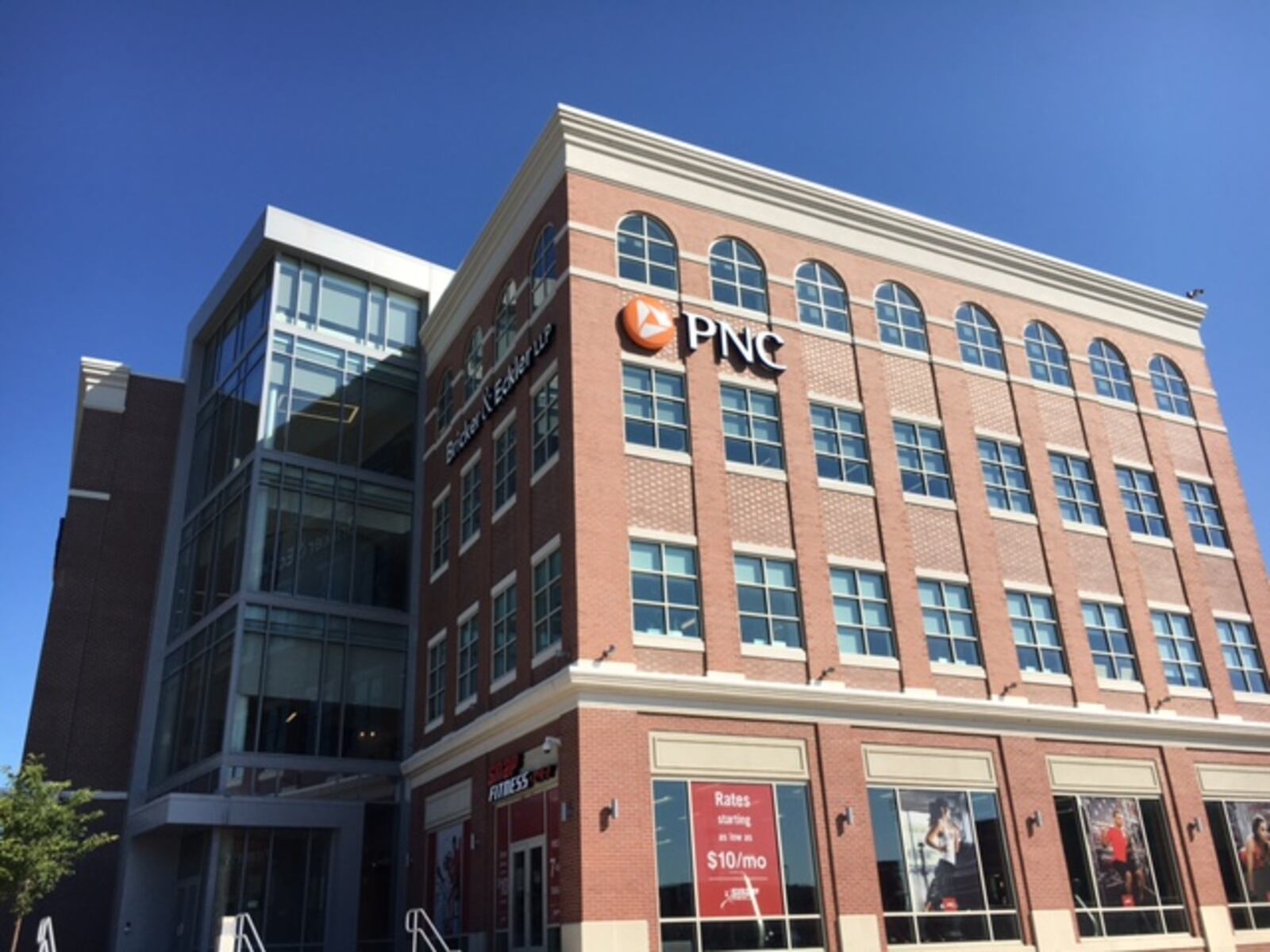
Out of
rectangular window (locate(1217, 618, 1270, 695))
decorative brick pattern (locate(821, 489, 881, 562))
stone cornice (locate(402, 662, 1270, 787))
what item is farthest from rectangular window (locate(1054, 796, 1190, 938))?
decorative brick pattern (locate(821, 489, 881, 562))

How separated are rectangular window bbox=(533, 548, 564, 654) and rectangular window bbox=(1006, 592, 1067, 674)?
1049cm

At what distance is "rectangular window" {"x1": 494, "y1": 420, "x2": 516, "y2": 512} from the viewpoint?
78.9ft

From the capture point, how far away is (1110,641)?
25047mm

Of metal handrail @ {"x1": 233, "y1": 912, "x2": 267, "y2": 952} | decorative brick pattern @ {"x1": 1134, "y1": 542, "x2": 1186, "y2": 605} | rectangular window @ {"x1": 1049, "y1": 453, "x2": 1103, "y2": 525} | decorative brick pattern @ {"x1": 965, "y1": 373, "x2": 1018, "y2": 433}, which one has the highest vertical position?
decorative brick pattern @ {"x1": 965, "y1": 373, "x2": 1018, "y2": 433}

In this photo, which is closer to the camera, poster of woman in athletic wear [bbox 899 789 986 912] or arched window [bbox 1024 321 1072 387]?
poster of woman in athletic wear [bbox 899 789 986 912]

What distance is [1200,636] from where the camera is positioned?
86.7 feet

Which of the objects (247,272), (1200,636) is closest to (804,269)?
(1200,636)

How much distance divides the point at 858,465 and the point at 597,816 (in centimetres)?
1021

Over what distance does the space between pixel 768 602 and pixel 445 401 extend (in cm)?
1294

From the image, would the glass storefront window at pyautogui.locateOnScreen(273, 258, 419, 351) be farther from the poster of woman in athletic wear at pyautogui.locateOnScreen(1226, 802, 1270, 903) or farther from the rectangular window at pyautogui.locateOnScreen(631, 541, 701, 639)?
the poster of woman in athletic wear at pyautogui.locateOnScreen(1226, 802, 1270, 903)

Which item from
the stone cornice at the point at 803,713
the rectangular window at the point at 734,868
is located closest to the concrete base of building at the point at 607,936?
the rectangular window at the point at 734,868

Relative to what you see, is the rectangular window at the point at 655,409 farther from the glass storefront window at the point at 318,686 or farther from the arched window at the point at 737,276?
the glass storefront window at the point at 318,686

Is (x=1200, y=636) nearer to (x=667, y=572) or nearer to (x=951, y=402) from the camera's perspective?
(x=951, y=402)

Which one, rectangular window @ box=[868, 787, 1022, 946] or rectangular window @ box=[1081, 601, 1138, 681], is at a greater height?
rectangular window @ box=[1081, 601, 1138, 681]
